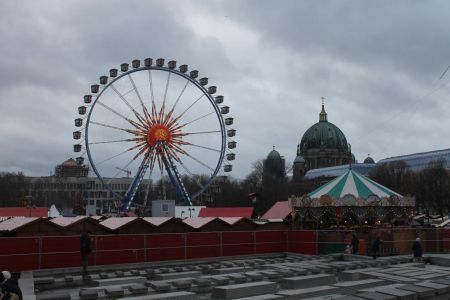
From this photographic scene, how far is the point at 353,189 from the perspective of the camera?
37500 mm

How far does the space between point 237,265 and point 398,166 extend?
8902cm

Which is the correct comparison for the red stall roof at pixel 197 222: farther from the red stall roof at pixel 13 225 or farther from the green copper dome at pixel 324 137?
the green copper dome at pixel 324 137

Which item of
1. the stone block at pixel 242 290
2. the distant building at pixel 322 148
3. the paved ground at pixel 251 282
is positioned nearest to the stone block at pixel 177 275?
the paved ground at pixel 251 282

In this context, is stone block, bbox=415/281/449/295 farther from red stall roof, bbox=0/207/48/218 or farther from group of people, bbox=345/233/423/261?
red stall roof, bbox=0/207/48/218

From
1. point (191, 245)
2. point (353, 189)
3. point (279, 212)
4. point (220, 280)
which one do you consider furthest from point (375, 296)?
point (279, 212)

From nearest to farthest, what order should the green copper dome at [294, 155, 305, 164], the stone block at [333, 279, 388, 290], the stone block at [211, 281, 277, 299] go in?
1. the stone block at [211, 281, 277, 299]
2. the stone block at [333, 279, 388, 290]
3. the green copper dome at [294, 155, 305, 164]

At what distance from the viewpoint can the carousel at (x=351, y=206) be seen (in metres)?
36.4

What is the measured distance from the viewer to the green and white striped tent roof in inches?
1462

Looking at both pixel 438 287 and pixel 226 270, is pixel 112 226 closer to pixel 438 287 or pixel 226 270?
pixel 226 270

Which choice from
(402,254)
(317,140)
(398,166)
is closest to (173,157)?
(402,254)

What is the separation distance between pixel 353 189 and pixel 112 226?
16783 mm

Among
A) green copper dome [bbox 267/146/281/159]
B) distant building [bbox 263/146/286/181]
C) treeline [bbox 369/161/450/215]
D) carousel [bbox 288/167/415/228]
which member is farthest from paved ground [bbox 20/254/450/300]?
green copper dome [bbox 267/146/281/159]

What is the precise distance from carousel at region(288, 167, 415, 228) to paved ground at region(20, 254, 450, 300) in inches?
320

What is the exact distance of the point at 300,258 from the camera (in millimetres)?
29328
